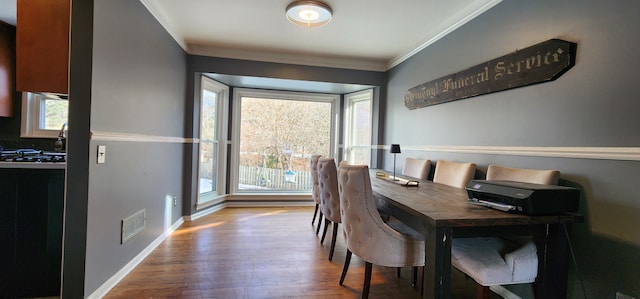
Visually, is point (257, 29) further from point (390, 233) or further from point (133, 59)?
point (390, 233)

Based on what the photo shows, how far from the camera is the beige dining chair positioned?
1410 mm

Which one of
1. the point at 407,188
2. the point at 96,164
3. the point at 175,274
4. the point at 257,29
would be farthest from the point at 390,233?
the point at 257,29

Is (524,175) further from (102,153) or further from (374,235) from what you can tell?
(102,153)

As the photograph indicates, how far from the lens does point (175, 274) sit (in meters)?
2.12

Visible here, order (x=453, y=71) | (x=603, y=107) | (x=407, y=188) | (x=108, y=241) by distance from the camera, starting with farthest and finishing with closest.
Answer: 1. (x=453, y=71)
2. (x=407, y=188)
3. (x=108, y=241)
4. (x=603, y=107)

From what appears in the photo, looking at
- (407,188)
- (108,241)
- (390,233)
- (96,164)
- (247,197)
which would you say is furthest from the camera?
(247,197)

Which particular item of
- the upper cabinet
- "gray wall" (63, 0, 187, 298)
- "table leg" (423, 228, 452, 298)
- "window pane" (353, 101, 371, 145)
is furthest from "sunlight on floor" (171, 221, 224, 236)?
"table leg" (423, 228, 452, 298)

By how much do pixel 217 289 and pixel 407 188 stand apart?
1.56 m

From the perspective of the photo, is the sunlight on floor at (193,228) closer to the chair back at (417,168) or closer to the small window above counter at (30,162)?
the small window above counter at (30,162)

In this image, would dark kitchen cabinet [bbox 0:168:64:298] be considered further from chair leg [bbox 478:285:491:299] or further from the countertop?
chair leg [bbox 478:285:491:299]

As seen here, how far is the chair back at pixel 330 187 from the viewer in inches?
94.9

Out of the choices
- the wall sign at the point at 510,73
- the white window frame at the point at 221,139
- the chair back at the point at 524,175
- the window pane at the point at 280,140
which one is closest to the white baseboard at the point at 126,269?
the white window frame at the point at 221,139

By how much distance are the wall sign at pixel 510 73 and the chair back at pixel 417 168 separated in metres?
0.64

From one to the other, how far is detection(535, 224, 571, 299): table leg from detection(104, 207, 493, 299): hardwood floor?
64cm
